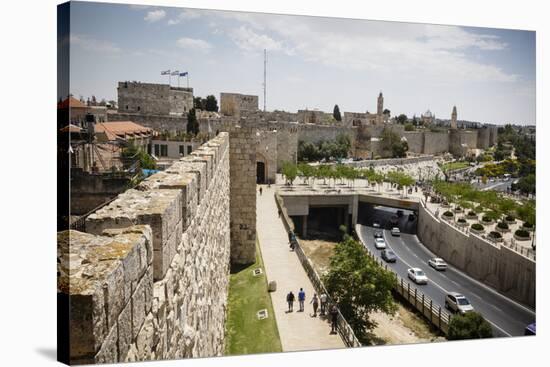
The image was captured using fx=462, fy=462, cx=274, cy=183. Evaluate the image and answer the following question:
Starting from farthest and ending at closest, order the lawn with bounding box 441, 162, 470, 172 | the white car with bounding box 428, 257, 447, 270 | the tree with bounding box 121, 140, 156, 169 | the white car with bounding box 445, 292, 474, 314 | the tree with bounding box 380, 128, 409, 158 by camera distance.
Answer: the tree with bounding box 380, 128, 409, 158
the lawn with bounding box 441, 162, 470, 172
the white car with bounding box 428, 257, 447, 270
the white car with bounding box 445, 292, 474, 314
the tree with bounding box 121, 140, 156, 169

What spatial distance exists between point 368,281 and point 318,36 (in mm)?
4933

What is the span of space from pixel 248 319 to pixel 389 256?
363 inches

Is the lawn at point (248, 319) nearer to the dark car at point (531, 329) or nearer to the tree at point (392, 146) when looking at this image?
the dark car at point (531, 329)

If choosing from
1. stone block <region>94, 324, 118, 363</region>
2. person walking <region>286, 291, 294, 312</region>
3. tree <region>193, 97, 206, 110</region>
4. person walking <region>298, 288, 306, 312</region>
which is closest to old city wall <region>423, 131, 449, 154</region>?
tree <region>193, 97, 206, 110</region>

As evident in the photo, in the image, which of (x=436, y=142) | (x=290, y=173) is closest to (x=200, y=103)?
(x=290, y=173)

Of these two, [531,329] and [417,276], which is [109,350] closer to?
[531,329]

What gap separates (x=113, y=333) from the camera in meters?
1.44

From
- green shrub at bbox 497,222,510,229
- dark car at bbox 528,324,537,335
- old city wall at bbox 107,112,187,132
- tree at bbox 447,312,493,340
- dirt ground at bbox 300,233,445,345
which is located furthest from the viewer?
old city wall at bbox 107,112,187,132

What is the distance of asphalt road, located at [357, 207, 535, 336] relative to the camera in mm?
7151

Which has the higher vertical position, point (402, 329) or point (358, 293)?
point (358, 293)

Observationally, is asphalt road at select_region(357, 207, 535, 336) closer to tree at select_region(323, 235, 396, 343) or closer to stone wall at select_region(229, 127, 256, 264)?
tree at select_region(323, 235, 396, 343)

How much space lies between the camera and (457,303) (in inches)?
383

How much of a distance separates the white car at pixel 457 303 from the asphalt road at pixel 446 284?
0.17 metres

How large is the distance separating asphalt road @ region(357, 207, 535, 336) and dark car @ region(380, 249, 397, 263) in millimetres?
148
